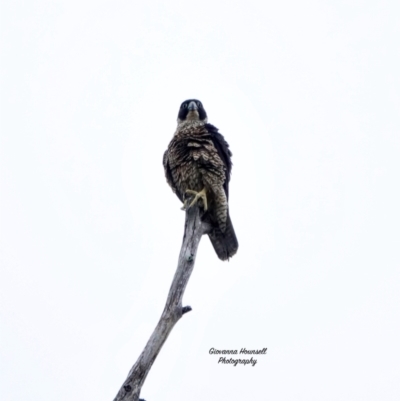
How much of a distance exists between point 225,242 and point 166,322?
2.57 metres

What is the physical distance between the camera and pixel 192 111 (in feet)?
27.0

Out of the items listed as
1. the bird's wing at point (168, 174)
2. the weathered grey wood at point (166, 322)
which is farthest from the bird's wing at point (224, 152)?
the weathered grey wood at point (166, 322)

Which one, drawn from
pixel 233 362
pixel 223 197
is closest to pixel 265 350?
pixel 233 362

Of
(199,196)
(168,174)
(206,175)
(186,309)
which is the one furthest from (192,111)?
(186,309)

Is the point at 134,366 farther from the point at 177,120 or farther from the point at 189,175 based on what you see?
the point at 177,120

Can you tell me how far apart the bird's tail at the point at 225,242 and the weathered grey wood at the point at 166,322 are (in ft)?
4.63

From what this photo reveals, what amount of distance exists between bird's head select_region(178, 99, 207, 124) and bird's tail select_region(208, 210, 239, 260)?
1884 mm

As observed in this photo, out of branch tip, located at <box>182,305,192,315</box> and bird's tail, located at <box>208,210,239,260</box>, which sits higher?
bird's tail, located at <box>208,210,239,260</box>

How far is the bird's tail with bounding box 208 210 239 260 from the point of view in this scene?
6.88 m

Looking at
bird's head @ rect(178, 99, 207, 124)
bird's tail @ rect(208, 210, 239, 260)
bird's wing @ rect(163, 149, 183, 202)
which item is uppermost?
bird's head @ rect(178, 99, 207, 124)

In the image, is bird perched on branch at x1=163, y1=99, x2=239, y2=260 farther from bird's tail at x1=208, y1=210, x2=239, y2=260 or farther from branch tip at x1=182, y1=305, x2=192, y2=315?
branch tip at x1=182, y1=305, x2=192, y2=315

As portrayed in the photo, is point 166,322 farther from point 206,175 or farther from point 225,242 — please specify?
point 206,175

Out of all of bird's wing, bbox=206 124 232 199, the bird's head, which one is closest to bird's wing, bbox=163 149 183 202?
bird's wing, bbox=206 124 232 199

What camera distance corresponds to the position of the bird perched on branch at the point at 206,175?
6777 millimetres
